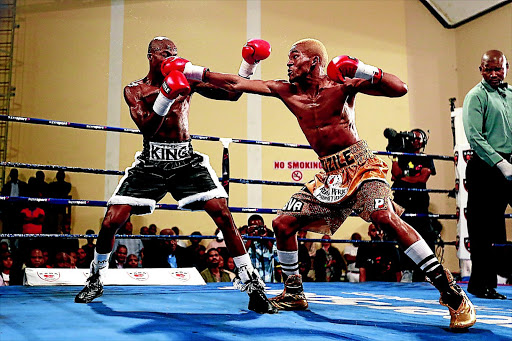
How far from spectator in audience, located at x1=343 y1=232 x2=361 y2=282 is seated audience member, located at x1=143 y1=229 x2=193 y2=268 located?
1.91m

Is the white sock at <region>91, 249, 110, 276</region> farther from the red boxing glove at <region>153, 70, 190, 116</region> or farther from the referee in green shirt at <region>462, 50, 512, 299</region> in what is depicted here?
the referee in green shirt at <region>462, 50, 512, 299</region>

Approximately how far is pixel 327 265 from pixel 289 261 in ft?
11.9

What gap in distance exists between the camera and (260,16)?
7.12 meters

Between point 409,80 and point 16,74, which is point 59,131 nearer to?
point 16,74

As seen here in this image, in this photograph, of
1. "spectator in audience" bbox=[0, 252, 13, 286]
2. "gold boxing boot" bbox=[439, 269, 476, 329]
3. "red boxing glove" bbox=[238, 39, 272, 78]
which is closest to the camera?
A: "gold boxing boot" bbox=[439, 269, 476, 329]

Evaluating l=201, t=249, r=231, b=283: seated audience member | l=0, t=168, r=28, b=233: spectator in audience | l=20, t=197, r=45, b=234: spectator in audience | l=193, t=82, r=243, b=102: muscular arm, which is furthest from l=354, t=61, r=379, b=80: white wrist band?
l=0, t=168, r=28, b=233: spectator in audience

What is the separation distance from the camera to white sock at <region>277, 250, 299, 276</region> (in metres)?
2.49

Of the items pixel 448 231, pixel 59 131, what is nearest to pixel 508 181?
pixel 448 231

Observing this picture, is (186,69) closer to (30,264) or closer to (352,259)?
(30,264)

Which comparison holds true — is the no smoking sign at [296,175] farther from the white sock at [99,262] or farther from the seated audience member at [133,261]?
the white sock at [99,262]

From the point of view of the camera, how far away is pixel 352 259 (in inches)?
253

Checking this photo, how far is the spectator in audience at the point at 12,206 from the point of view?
549 cm

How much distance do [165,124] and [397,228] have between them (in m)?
1.21

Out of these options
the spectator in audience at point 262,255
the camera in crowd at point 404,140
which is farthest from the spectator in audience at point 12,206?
the camera in crowd at point 404,140
